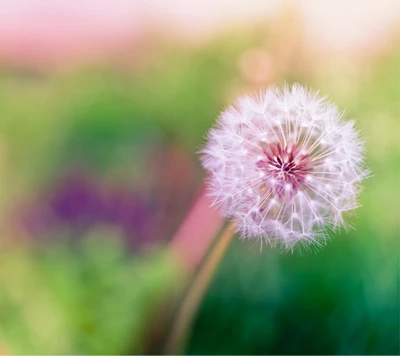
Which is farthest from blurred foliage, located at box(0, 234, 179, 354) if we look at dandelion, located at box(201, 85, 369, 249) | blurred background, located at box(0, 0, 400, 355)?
dandelion, located at box(201, 85, 369, 249)

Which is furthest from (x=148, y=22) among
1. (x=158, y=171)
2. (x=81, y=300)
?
(x=81, y=300)

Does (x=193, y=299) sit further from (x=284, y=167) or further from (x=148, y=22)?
(x=148, y=22)

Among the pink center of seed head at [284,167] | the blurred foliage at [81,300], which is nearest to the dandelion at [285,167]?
the pink center of seed head at [284,167]

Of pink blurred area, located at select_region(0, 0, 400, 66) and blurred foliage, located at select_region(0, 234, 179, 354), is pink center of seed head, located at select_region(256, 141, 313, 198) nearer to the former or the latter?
blurred foliage, located at select_region(0, 234, 179, 354)

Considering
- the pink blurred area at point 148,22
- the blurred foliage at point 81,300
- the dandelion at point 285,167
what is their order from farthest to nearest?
the pink blurred area at point 148,22 → the blurred foliage at point 81,300 → the dandelion at point 285,167

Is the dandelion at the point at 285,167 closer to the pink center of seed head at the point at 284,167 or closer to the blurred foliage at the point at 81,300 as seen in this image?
the pink center of seed head at the point at 284,167
